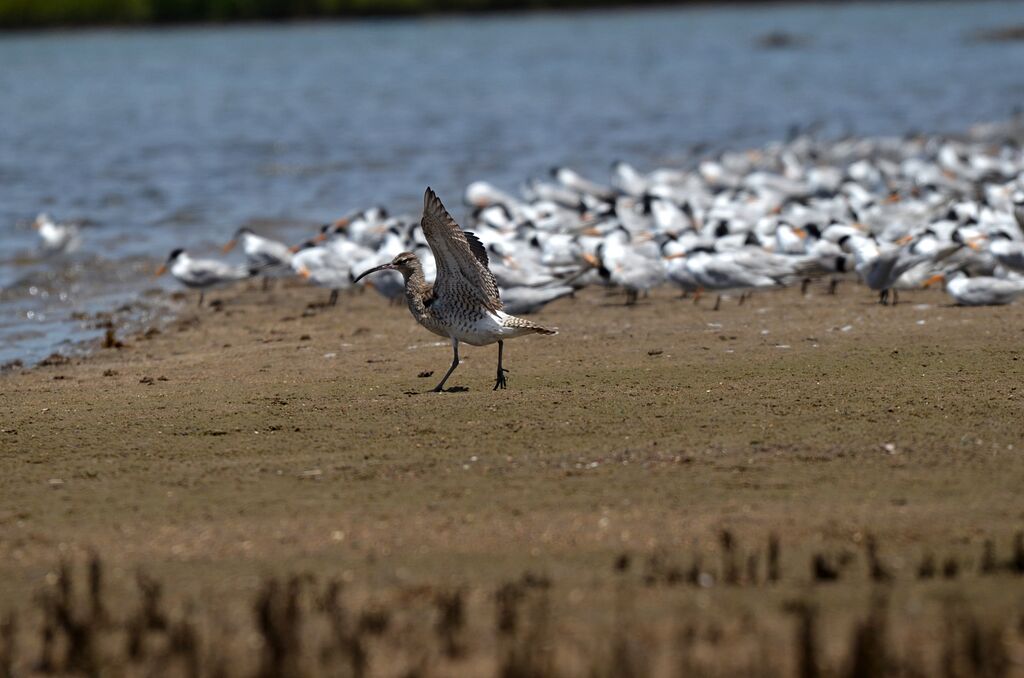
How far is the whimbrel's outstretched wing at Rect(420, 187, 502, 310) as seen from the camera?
7906 millimetres

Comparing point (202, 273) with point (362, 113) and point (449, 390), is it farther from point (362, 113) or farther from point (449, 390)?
point (362, 113)

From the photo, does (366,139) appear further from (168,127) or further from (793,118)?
(793,118)

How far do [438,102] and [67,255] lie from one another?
1980cm

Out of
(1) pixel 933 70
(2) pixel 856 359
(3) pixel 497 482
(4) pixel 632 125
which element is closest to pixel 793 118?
(4) pixel 632 125

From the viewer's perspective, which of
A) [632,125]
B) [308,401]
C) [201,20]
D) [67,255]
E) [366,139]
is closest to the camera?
[308,401]

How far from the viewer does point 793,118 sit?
2998cm

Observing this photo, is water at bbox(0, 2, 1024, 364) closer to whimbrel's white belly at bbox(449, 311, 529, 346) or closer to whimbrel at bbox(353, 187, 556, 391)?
whimbrel at bbox(353, 187, 556, 391)

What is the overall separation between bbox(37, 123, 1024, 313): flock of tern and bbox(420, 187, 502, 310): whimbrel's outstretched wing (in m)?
0.63

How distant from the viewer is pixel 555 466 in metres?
6.42

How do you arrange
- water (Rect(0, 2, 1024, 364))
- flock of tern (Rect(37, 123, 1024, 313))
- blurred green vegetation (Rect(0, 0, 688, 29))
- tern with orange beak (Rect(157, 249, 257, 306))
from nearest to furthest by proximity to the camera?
flock of tern (Rect(37, 123, 1024, 313))
tern with orange beak (Rect(157, 249, 257, 306))
water (Rect(0, 2, 1024, 364))
blurred green vegetation (Rect(0, 0, 688, 29))

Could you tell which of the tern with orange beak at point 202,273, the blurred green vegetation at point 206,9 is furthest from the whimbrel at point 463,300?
the blurred green vegetation at point 206,9

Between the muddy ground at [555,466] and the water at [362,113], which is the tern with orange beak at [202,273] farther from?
the muddy ground at [555,466]

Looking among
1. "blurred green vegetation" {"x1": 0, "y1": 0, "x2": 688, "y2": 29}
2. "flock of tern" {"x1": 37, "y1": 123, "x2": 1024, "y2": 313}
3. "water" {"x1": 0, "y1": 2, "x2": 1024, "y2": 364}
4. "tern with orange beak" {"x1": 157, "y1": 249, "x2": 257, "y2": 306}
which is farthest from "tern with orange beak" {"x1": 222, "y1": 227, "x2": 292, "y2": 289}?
"blurred green vegetation" {"x1": 0, "y1": 0, "x2": 688, "y2": 29}

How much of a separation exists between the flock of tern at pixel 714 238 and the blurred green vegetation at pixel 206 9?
52.2m
